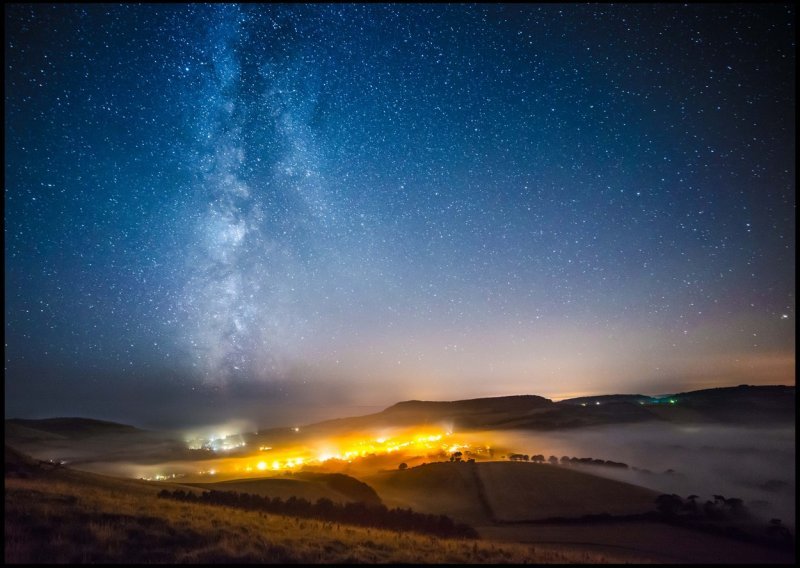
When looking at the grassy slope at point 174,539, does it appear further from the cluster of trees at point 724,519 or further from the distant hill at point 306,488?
the cluster of trees at point 724,519

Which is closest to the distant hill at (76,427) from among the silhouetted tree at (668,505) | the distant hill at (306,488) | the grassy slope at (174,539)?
the distant hill at (306,488)

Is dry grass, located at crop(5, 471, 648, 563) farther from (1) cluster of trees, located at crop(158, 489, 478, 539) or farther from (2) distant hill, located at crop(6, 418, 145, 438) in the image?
Result: (2) distant hill, located at crop(6, 418, 145, 438)

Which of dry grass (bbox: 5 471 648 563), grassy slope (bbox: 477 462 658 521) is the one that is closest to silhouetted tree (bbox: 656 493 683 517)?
grassy slope (bbox: 477 462 658 521)

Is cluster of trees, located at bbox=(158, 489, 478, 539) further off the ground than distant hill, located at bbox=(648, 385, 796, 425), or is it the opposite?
cluster of trees, located at bbox=(158, 489, 478, 539)

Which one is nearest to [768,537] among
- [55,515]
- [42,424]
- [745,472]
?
[55,515]

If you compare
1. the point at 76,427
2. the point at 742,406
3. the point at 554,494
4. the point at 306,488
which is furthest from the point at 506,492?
the point at 76,427

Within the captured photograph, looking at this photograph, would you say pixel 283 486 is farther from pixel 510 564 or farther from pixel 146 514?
pixel 510 564
